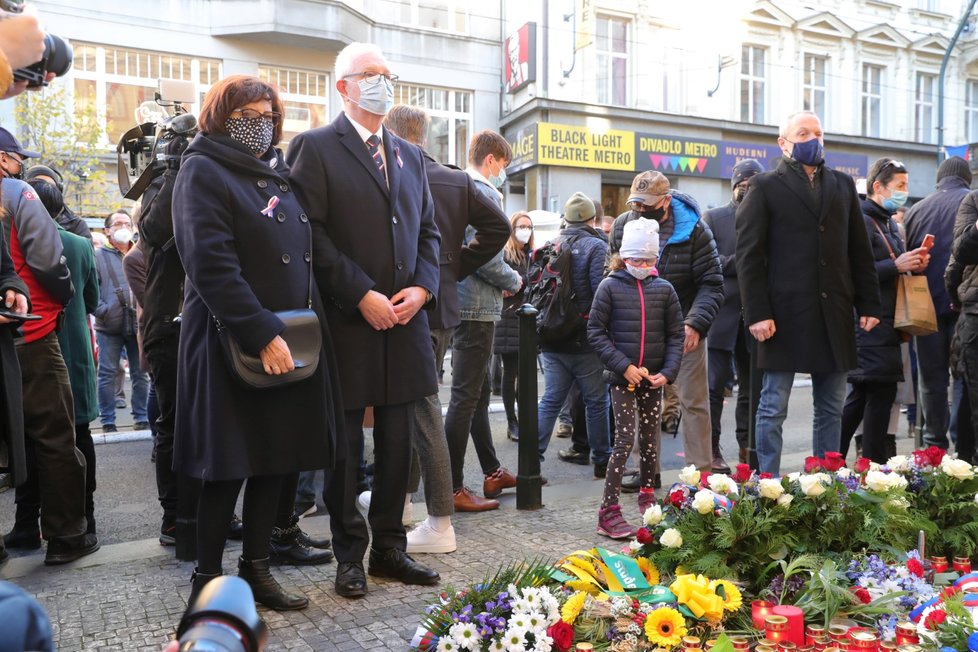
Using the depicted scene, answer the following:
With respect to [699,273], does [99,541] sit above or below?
below

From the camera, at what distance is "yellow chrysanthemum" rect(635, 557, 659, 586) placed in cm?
351

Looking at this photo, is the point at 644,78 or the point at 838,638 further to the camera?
the point at 644,78

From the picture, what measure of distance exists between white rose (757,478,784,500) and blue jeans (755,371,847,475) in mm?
1559

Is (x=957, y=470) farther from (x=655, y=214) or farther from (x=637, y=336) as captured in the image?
(x=655, y=214)

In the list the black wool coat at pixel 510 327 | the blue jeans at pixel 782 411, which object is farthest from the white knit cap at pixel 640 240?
the black wool coat at pixel 510 327

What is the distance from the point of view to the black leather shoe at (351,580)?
3658 mm

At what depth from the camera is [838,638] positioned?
2879mm

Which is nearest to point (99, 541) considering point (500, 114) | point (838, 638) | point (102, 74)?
point (838, 638)

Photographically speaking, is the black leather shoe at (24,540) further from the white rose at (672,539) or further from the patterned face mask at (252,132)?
the white rose at (672,539)

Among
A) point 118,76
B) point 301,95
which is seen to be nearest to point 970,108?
point 301,95

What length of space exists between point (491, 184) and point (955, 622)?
3595 mm

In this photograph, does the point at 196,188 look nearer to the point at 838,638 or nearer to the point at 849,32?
the point at 838,638

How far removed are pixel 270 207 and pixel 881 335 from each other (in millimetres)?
4236

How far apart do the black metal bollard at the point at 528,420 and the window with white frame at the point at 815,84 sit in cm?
2486
